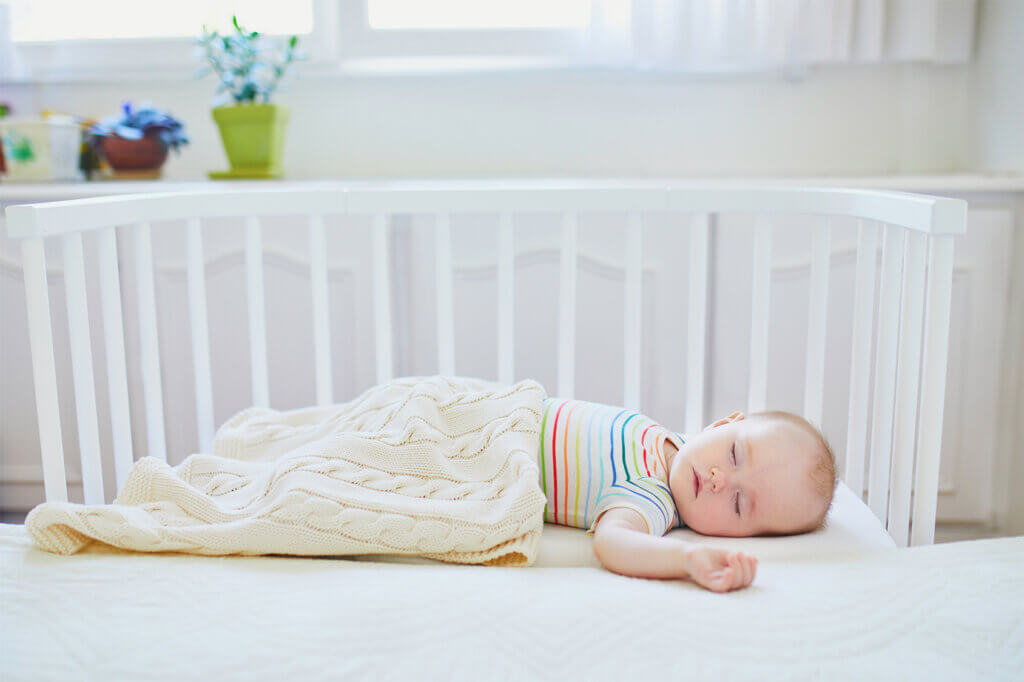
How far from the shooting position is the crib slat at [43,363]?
0.85 m

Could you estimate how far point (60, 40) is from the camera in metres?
1.83

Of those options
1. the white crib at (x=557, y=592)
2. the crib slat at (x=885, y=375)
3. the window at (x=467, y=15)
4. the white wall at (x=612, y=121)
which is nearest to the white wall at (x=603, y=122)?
the white wall at (x=612, y=121)

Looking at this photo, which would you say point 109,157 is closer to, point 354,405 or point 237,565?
point 354,405

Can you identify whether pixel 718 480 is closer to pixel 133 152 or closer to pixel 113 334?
pixel 113 334

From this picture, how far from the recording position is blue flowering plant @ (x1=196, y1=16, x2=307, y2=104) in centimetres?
162

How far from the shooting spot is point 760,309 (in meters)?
1.14

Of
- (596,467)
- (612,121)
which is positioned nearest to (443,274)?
(596,467)

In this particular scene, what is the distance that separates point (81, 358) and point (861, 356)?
0.88 meters

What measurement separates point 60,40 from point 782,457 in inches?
67.6

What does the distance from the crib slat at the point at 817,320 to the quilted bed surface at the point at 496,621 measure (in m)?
0.31

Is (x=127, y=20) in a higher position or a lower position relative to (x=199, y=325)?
higher

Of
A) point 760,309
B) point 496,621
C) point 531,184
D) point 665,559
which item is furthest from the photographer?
point 531,184

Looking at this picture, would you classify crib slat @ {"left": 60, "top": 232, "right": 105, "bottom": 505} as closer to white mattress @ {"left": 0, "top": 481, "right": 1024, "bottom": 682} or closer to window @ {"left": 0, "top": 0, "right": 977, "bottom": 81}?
white mattress @ {"left": 0, "top": 481, "right": 1024, "bottom": 682}

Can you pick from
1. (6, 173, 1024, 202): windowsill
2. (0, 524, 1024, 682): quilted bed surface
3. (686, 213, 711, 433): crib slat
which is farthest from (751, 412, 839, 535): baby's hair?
(6, 173, 1024, 202): windowsill
